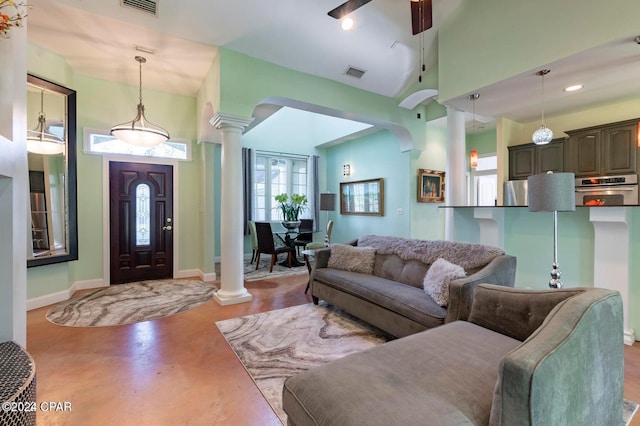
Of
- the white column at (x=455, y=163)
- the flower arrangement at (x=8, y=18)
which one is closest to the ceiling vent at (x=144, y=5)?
the flower arrangement at (x=8, y=18)

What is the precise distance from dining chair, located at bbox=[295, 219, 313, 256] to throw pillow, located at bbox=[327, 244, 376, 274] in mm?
2803

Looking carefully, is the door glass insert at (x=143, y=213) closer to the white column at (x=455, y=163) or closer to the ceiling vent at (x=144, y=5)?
the ceiling vent at (x=144, y=5)

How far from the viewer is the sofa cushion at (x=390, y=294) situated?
235 cm

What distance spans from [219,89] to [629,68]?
4.48 meters

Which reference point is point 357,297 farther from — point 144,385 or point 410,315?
point 144,385

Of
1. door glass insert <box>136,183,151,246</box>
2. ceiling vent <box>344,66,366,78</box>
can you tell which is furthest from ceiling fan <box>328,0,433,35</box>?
door glass insert <box>136,183,151,246</box>

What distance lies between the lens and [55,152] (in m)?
3.85

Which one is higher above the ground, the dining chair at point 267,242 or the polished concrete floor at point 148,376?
the dining chair at point 267,242

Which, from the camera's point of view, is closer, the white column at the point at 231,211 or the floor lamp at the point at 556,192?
the floor lamp at the point at 556,192

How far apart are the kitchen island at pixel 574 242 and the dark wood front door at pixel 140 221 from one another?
4601mm

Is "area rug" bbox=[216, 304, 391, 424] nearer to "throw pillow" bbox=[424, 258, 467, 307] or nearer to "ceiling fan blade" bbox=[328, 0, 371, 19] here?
"throw pillow" bbox=[424, 258, 467, 307]

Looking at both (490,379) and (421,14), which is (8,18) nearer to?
(490,379)

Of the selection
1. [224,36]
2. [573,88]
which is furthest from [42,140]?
[573,88]

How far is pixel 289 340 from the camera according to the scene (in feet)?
8.97
